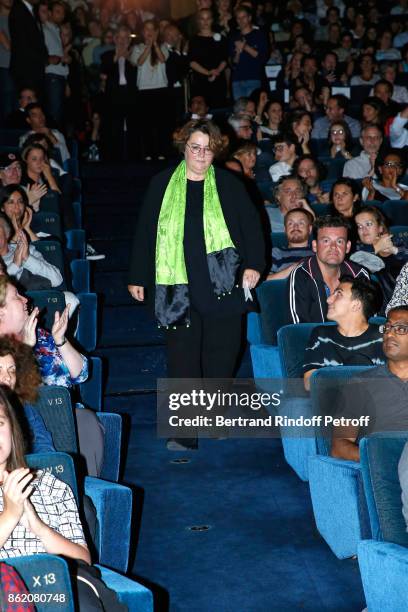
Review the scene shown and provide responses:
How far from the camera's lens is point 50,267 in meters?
5.05

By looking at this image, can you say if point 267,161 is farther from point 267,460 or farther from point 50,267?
point 267,460

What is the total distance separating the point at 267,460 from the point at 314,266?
924 mm

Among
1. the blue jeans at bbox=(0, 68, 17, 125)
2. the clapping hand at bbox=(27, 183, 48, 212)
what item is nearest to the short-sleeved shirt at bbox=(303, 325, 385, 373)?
the clapping hand at bbox=(27, 183, 48, 212)

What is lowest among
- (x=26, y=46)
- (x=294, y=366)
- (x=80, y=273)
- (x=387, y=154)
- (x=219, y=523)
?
(x=219, y=523)

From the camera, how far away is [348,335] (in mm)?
3982

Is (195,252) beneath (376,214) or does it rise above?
above

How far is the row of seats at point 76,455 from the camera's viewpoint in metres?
2.13

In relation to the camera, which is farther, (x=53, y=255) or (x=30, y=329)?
(x=53, y=255)

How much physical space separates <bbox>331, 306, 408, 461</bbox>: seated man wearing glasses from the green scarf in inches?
39.8

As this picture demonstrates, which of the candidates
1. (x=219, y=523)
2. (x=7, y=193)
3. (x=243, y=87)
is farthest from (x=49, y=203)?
(x=243, y=87)

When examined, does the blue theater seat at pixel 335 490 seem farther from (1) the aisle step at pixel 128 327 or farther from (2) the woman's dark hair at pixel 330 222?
(1) the aisle step at pixel 128 327

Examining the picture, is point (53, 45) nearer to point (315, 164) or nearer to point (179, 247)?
point (315, 164)

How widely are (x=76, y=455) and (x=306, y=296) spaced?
1621 mm

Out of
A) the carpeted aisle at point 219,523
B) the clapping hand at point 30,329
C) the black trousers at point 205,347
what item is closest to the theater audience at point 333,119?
the carpeted aisle at point 219,523
